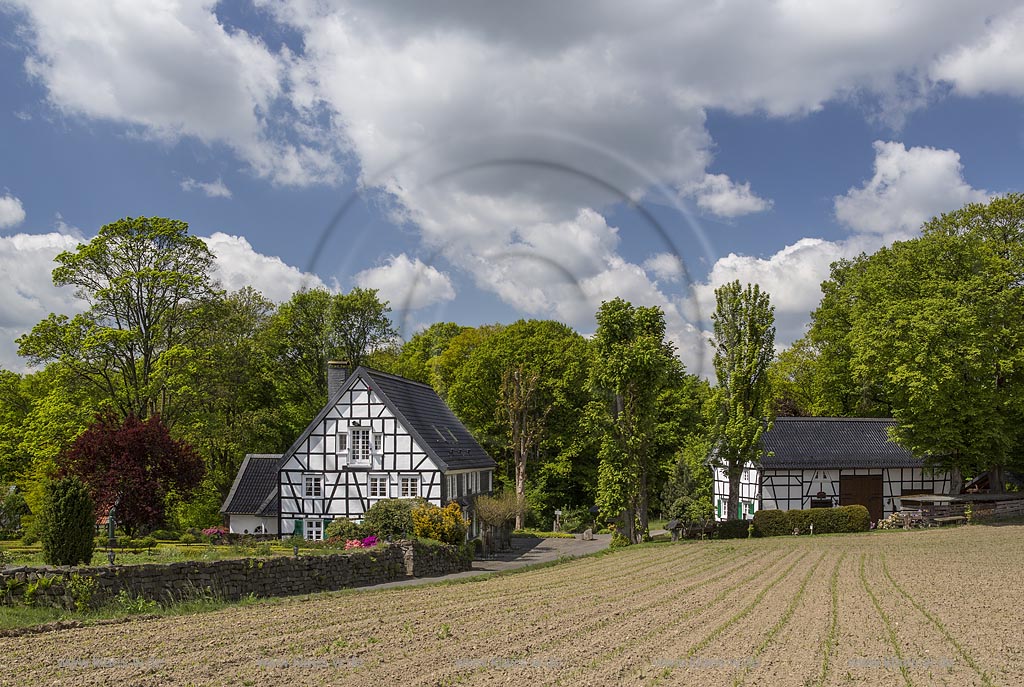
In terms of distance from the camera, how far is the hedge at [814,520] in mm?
36062

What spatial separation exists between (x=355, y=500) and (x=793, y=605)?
20502 mm

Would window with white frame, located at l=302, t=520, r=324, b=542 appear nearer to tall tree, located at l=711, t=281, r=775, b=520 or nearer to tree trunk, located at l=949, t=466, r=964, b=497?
tall tree, located at l=711, t=281, r=775, b=520

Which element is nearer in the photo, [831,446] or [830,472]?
[830,472]

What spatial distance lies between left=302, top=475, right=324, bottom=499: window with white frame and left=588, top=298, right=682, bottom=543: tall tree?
1104 cm

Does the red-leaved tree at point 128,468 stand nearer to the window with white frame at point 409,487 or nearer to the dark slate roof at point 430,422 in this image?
the dark slate roof at point 430,422

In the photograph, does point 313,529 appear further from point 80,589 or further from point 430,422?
point 80,589

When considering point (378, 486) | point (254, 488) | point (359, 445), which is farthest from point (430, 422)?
point (254, 488)

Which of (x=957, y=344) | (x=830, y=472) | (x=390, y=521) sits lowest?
(x=390, y=521)

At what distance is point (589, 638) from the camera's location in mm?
12672

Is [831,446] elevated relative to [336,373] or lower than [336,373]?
lower

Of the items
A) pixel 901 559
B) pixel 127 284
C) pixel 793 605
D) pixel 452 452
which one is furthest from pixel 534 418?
pixel 793 605

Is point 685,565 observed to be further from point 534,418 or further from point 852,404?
point 852,404

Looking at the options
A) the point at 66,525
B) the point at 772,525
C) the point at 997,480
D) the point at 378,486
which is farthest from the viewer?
the point at 997,480

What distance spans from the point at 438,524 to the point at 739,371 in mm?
15857
